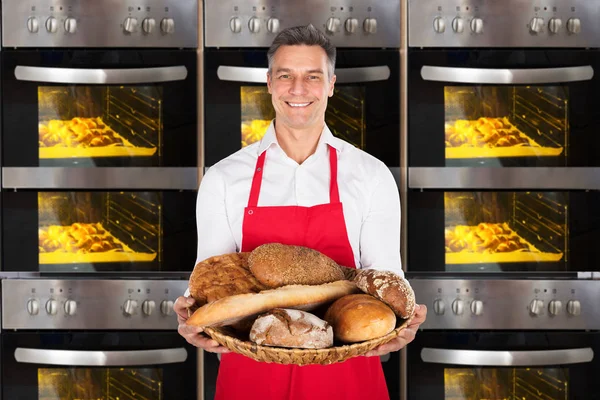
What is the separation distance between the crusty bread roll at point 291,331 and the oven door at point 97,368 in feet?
3.64

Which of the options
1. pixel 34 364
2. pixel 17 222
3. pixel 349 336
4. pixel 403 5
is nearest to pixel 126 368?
pixel 34 364

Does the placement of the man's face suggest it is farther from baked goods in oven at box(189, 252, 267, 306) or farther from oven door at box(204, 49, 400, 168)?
oven door at box(204, 49, 400, 168)

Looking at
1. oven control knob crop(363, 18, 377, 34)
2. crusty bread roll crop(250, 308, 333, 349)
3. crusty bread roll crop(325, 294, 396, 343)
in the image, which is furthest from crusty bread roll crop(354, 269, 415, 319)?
oven control knob crop(363, 18, 377, 34)

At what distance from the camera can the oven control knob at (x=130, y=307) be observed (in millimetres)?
2205

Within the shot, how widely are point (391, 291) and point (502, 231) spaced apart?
42.8 inches

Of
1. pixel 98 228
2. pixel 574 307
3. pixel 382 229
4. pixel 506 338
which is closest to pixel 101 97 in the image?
pixel 98 228

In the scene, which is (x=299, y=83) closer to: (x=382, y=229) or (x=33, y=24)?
(x=382, y=229)

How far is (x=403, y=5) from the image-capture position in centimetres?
226

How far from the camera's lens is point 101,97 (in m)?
2.26

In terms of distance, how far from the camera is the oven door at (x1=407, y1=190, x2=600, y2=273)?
227cm

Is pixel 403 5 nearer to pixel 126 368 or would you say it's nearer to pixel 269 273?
pixel 269 273

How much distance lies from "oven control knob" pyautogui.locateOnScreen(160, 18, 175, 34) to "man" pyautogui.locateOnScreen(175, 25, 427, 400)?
28.5 inches

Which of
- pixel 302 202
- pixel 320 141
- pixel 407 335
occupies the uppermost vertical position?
pixel 320 141

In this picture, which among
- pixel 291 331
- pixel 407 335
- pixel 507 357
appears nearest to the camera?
pixel 291 331
